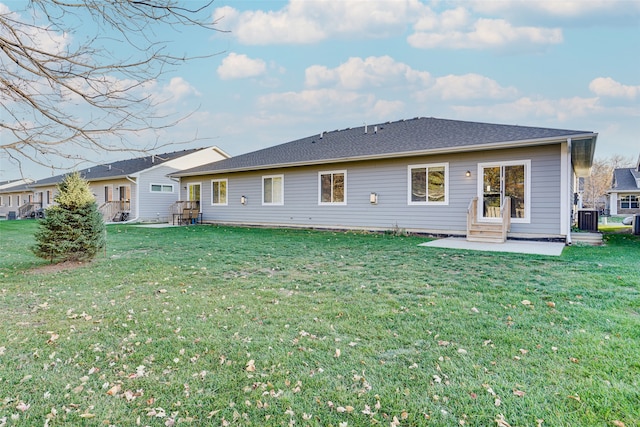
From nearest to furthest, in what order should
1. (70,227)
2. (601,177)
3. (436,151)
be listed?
(70,227)
(436,151)
(601,177)

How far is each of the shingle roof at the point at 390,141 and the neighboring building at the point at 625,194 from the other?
23352 mm

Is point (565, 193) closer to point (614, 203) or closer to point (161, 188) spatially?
point (161, 188)

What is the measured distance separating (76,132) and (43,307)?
237cm

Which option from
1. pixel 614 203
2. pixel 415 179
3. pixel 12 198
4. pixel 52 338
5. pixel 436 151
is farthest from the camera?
pixel 12 198

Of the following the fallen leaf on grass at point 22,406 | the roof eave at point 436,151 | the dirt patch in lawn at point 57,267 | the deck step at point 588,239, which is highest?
the roof eave at point 436,151

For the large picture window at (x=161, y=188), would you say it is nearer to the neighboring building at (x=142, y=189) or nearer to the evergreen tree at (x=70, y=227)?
the neighboring building at (x=142, y=189)

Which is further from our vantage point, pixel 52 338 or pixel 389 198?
pixel 389 198

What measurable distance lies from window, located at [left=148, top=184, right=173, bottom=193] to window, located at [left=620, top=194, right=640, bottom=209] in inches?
1389

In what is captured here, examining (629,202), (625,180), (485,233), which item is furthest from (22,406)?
(629,202)

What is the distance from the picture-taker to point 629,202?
27000 mm

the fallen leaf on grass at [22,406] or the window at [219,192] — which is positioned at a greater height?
the window at [219,192]

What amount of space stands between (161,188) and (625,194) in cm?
3553

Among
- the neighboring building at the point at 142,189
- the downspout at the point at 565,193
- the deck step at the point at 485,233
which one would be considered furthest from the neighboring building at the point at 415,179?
the neighboring building at the point at 142,189

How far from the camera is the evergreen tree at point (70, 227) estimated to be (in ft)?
20.2
